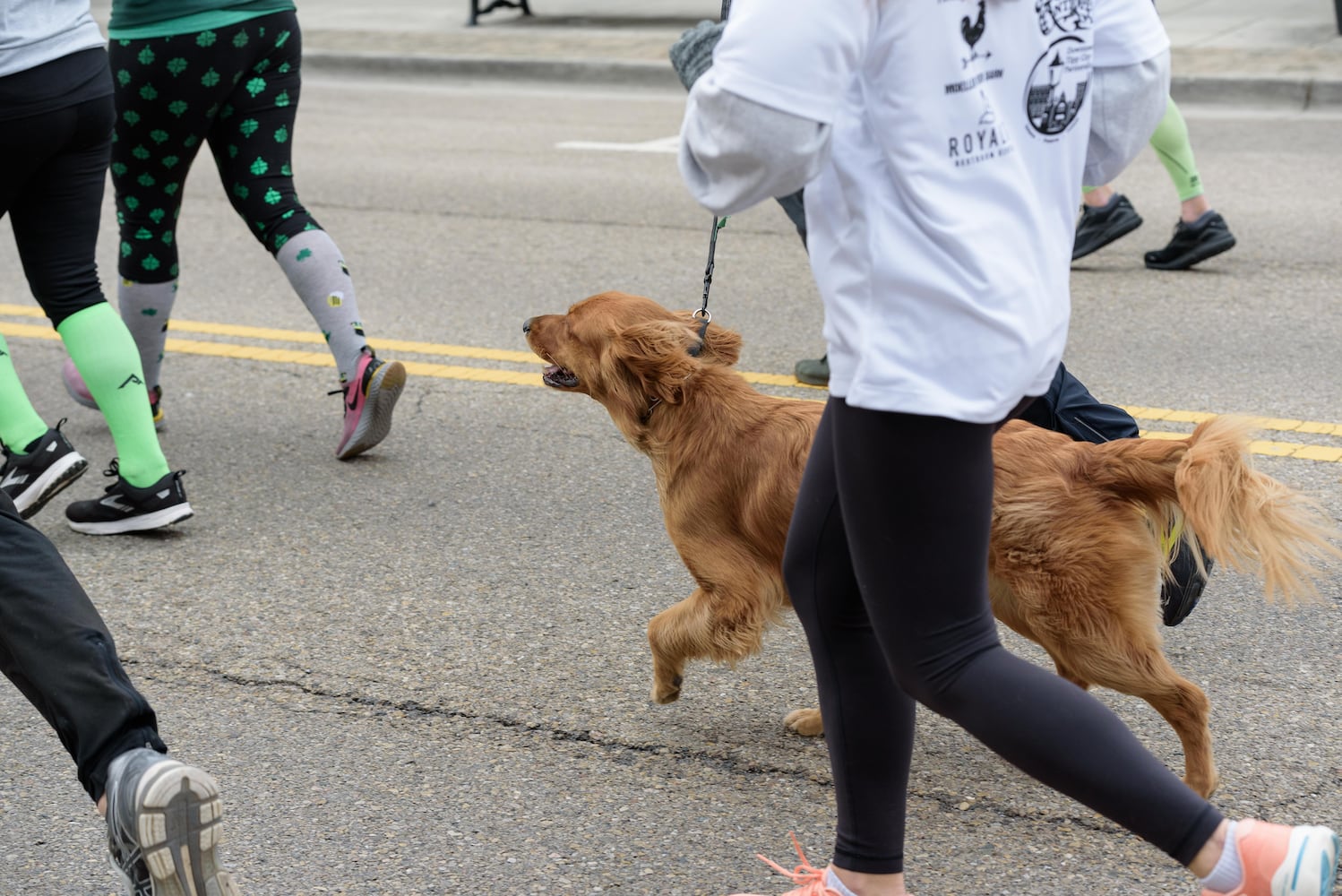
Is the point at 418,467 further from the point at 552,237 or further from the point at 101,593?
the point at 552,237

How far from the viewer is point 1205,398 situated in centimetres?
521

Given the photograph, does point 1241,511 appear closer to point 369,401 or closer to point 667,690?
point 667,690

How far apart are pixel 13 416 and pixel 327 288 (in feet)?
3.37

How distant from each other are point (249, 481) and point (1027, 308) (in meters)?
3.48

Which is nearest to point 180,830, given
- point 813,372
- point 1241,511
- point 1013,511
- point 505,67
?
point 1013,511

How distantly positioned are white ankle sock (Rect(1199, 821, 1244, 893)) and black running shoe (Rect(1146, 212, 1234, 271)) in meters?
5.16

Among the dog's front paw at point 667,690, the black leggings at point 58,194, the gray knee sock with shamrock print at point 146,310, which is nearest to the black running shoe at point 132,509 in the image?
the black leggings at point 58,194

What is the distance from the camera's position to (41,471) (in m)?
4.27

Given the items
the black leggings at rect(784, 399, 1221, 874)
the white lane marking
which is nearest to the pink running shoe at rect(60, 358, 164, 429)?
the black leggings at rect(784, 399, 1221, 874)

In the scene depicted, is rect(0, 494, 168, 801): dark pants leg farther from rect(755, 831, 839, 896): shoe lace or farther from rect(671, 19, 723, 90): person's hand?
rect(671, 19, 723, 90): person's hand

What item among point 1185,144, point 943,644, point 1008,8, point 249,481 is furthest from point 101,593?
point 1185,144

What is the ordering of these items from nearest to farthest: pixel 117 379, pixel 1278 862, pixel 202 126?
1. pixel 1278 862
2. pixel 117 379
3. pixel 202 126

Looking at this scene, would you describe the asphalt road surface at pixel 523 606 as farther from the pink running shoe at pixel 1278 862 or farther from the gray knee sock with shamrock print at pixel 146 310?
the pink running shoe at pixel 1278 862

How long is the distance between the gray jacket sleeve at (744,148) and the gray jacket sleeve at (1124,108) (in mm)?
514
